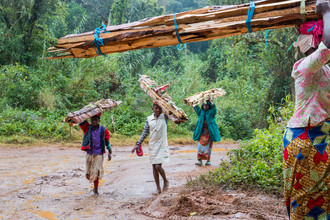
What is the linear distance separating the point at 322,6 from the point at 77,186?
228 inches

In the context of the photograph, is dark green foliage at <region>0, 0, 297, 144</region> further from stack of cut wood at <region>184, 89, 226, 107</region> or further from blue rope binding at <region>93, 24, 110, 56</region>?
blue rope binding at <region>93, 24, 110, 56</region>

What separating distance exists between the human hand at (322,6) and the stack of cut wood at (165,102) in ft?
10.6

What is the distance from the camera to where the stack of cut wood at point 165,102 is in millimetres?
5629

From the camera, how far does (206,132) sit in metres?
8.74

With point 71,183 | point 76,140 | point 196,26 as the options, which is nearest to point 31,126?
point 76,140

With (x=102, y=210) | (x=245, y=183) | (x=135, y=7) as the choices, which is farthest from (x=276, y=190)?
(x=135, y=7)

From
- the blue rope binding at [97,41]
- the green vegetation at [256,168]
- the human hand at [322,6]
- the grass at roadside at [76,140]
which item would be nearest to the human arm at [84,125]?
the green vegetation at [256,168]

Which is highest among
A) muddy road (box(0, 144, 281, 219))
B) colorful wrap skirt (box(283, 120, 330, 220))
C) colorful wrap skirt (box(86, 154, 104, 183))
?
colorful wrap skirt (box(283, 120, 330, 220))

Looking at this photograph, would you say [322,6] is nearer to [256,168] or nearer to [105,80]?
[256,168]

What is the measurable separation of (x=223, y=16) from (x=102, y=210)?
11.6 ft

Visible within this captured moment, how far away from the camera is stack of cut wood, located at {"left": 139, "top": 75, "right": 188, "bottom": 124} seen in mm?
5629

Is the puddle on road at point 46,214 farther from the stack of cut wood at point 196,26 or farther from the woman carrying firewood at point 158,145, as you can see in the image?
the stack of cut wood at point 196,26

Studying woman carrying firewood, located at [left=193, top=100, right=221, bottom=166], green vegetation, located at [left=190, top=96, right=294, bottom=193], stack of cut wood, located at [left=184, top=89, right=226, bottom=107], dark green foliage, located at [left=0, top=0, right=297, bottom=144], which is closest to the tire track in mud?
woman carrying firewood, located at [left=193, top=100, right=221, bottom=166]

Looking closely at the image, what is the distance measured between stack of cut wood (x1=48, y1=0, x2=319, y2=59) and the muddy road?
2235 millimetres
